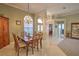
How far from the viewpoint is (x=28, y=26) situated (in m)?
3.58

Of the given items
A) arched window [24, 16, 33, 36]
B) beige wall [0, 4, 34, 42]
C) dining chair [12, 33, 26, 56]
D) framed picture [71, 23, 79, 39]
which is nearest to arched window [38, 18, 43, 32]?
arched window [24, 16, 33, 36]

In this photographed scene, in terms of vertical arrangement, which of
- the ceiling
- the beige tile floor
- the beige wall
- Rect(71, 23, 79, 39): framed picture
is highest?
the ceiling

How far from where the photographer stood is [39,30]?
3.55 metres

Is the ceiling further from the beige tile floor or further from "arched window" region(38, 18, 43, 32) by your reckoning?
the beige tile floor

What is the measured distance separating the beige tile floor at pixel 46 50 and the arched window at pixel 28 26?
485mm

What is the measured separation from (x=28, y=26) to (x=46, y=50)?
2.92 feet

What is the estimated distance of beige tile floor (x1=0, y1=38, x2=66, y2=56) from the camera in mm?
3332

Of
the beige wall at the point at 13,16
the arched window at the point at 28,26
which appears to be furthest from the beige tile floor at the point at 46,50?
the arched window at the point at 28,26

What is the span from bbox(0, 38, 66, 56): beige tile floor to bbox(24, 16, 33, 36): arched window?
485mm

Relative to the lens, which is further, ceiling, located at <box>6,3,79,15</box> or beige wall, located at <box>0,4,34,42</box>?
beige wall, located at <box>0,4,34,42</box>

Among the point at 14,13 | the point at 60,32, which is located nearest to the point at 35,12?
the point at 14,13

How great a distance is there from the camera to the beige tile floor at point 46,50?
3.33 metres

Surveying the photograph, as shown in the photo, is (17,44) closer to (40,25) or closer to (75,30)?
(40,25)

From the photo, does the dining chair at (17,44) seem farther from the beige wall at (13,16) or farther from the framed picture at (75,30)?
the framed picture at (75,30)
